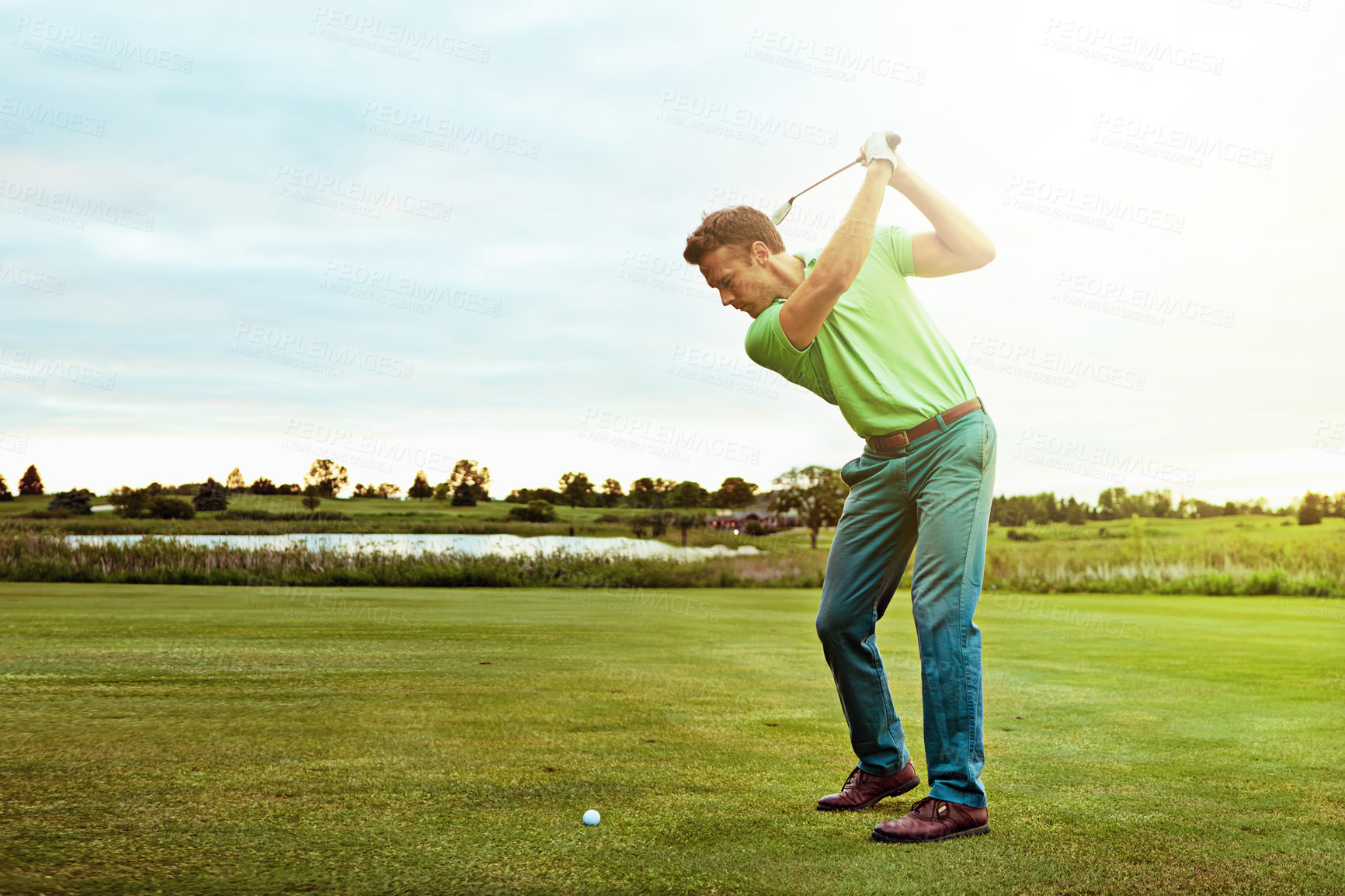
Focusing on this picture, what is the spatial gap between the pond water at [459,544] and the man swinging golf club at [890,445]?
16683mm

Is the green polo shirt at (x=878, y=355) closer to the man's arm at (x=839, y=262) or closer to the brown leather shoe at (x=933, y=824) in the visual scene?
the man's arm at (x=839, y=262)

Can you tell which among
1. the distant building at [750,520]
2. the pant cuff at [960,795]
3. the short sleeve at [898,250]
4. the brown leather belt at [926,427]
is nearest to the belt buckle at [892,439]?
the brown leather belt at [926,427]

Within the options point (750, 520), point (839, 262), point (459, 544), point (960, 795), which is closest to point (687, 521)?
point (750, 520)

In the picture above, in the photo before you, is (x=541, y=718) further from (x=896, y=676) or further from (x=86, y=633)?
(x=86, y=633)

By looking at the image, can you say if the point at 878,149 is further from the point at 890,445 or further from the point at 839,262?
the point at 890,445

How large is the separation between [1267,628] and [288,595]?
12.7m

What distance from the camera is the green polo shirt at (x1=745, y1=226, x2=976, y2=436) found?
3.34m

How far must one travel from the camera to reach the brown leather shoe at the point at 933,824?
9.97 feet

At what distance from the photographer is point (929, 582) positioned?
3.29 m

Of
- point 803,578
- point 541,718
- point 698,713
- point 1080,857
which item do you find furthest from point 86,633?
point 803,578

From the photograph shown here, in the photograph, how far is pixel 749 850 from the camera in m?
2.90

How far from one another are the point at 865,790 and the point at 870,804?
5 centimetres

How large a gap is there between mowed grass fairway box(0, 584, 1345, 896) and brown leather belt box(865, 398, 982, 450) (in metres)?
1.27

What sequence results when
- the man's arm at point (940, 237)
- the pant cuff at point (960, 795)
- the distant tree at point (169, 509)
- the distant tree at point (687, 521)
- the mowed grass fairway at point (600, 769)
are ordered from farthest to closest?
the distant tree at point (687, 521), the distant tree at point (169, 509), the man's arm at point (940, 237), the pant cuff at point (960, 795), the mowed grass fairway at point (600, 769)
